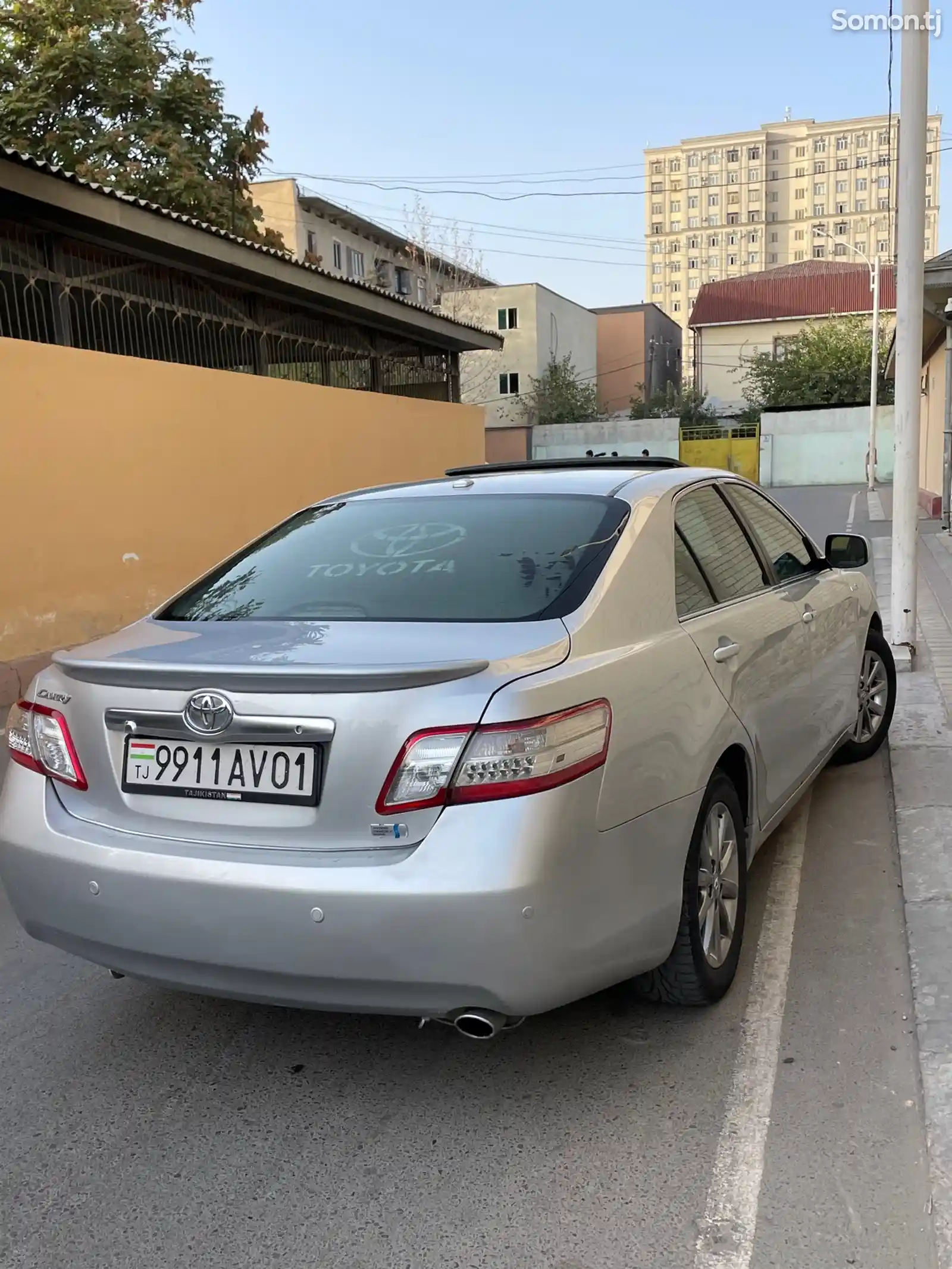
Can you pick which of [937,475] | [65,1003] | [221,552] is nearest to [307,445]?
[221,552]

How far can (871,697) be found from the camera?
535 cm

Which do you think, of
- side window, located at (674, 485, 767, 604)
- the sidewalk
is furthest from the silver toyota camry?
the sidewalk

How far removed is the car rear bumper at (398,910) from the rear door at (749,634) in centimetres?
77

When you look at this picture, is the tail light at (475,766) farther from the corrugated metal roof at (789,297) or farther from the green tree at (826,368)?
the corrugated metal roof at (789,297)

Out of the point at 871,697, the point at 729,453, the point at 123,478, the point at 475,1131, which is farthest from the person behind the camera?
the point at 729,453

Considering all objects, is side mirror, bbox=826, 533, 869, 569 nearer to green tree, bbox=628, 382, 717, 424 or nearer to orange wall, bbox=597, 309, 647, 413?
green tree, bbox=628, 382, 717, 424

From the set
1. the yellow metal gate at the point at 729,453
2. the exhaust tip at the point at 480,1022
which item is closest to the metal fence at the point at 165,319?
the exhaust tip at the point at 480,1022

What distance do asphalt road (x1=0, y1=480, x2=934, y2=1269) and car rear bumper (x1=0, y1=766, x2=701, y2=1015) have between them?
1.22ft

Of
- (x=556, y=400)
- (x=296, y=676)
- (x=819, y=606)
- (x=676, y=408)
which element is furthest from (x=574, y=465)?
(x=676, y=408)

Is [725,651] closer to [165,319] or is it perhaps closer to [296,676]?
[296,676]

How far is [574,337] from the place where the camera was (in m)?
52.9

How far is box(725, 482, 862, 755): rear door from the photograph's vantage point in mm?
4137

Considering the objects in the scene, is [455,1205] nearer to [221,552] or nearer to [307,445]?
[221,552]

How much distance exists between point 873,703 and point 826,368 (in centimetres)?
4476
